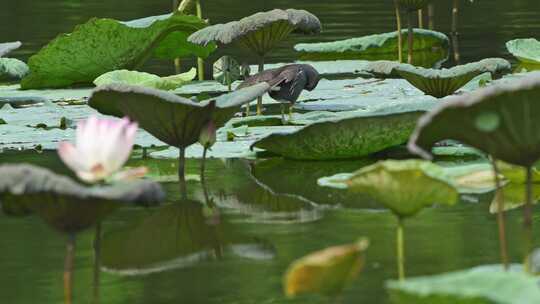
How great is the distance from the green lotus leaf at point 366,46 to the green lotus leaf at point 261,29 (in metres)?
1.58

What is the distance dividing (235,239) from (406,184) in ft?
2.25

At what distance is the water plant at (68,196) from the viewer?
1856mm

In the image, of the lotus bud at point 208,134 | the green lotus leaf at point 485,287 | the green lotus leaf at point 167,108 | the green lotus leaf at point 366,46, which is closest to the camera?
the green lotus leaf at point 485,287

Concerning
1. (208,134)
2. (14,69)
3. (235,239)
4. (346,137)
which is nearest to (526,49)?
(14,69)

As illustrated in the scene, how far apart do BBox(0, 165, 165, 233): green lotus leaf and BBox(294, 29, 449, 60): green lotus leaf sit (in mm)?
4636

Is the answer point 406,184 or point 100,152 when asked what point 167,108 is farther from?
point 100,152

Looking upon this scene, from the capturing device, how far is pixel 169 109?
329 centimetres

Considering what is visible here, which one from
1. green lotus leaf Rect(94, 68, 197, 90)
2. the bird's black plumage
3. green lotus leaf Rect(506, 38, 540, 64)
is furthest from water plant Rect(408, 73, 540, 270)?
green lotus leaf Rect(506, 38, 540, 64)

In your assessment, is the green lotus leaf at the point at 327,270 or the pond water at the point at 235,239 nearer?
the green lotus leaf at the point at 327,270

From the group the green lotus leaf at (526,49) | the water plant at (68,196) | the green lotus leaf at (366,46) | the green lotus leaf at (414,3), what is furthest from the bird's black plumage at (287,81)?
the water plant at (68,196)

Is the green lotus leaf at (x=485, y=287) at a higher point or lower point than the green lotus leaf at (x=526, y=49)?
higher

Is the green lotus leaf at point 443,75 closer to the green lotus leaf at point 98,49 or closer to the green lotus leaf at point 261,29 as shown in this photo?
the green lotus leaf at point 261,29

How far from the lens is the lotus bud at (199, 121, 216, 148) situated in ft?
11.1

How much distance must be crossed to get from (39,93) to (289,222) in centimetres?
262
